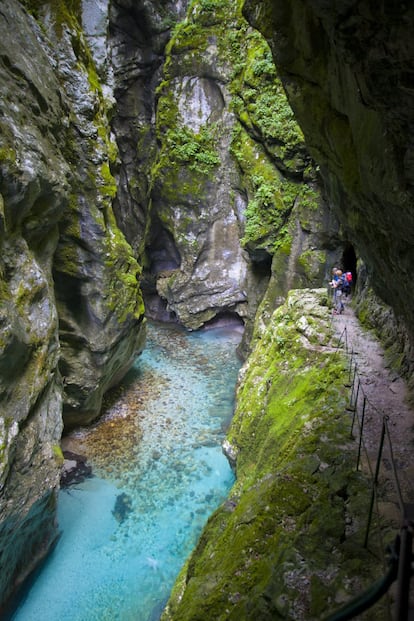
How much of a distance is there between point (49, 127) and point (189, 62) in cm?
1544

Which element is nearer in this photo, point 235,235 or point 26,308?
point 26,308

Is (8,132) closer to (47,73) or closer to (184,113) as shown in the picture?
(47,73)

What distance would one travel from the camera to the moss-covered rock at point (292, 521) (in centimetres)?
378

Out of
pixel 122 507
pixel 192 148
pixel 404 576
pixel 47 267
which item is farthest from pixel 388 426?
pixel 192 148

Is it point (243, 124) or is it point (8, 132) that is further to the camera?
point (243, 124)

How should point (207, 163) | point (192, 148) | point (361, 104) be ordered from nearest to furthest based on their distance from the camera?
1. point (361, 104)
2. point (192, 148)
3. point (207, 163)

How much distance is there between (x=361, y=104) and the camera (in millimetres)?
4102

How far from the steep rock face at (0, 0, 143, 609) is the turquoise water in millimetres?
924

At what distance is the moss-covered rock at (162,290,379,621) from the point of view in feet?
12.4

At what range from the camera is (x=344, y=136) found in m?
5.56

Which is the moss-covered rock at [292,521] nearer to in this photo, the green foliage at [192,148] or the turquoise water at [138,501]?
the turquoise water at [138,501]

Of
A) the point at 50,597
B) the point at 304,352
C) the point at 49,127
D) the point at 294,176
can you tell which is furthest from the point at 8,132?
the point at 294,176

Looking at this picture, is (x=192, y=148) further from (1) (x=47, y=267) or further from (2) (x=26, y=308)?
(2) (x=26, y=308)

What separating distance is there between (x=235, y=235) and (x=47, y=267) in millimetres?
15920
